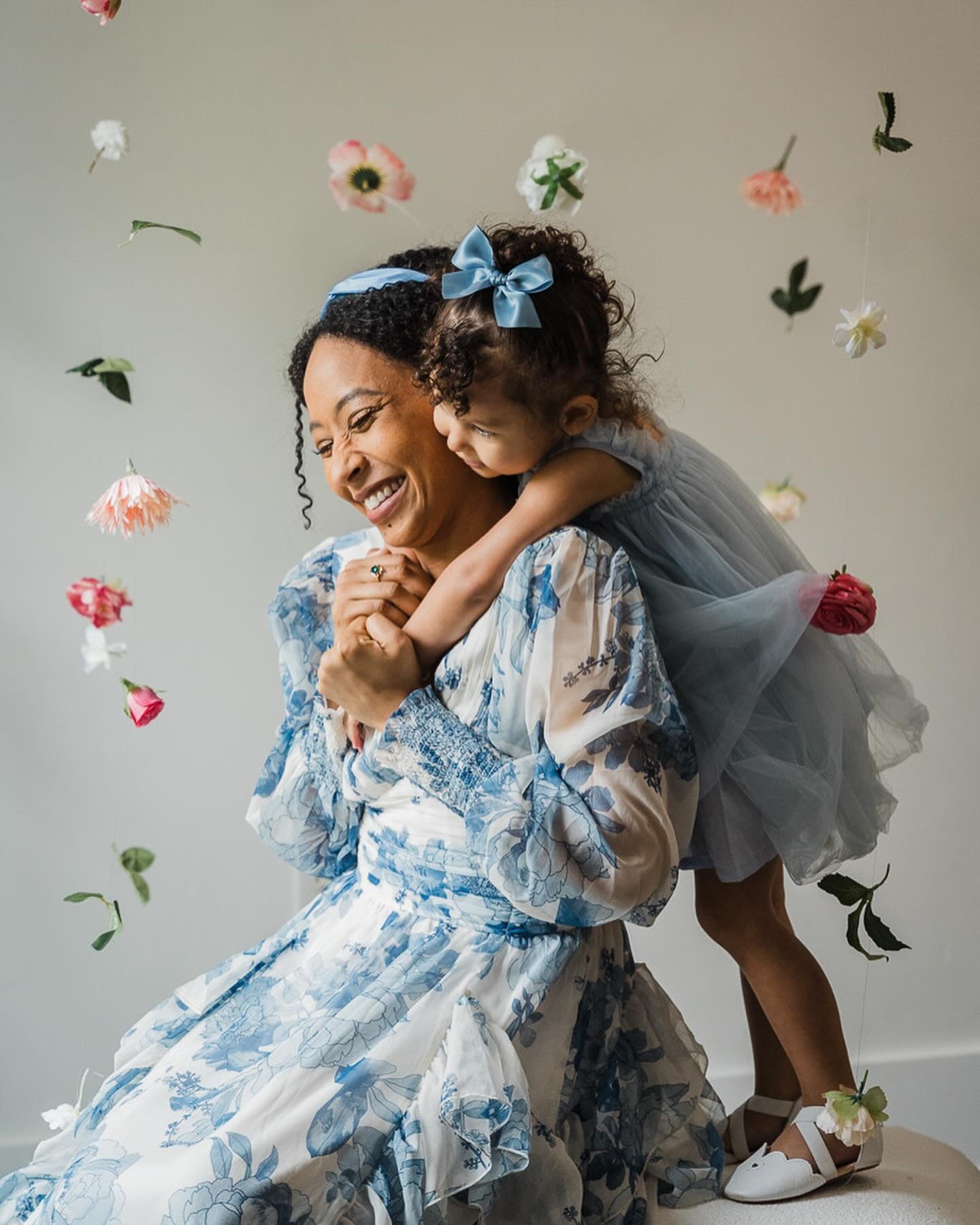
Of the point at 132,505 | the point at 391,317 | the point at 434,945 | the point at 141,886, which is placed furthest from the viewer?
the point at 141,886

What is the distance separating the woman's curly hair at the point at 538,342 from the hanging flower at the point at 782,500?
40.2 inches

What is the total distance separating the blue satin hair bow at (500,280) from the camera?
1.21 metres

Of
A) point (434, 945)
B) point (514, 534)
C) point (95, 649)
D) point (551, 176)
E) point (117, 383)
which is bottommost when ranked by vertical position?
point (434, 945)

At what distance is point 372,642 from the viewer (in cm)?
135

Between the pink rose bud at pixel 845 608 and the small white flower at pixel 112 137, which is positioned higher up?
the small white flower at pixel 112 137

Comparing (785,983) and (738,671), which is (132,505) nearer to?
(738,671)

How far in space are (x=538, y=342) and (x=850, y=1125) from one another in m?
0.85

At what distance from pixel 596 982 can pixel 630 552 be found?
45 cm

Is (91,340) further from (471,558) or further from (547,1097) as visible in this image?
(547,1097)

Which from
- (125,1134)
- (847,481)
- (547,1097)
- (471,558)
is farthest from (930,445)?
(125,1134)

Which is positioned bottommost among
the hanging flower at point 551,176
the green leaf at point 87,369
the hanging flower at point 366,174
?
the green leaf at point 87,369

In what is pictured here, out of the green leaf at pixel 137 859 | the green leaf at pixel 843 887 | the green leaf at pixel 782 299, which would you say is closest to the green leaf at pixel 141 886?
the green leaf at pixel 137 859

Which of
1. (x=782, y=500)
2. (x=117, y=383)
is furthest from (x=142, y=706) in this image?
(x=782, y=500)

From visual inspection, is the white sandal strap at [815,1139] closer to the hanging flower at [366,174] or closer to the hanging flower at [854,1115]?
the hanging flower at [854,1115]
